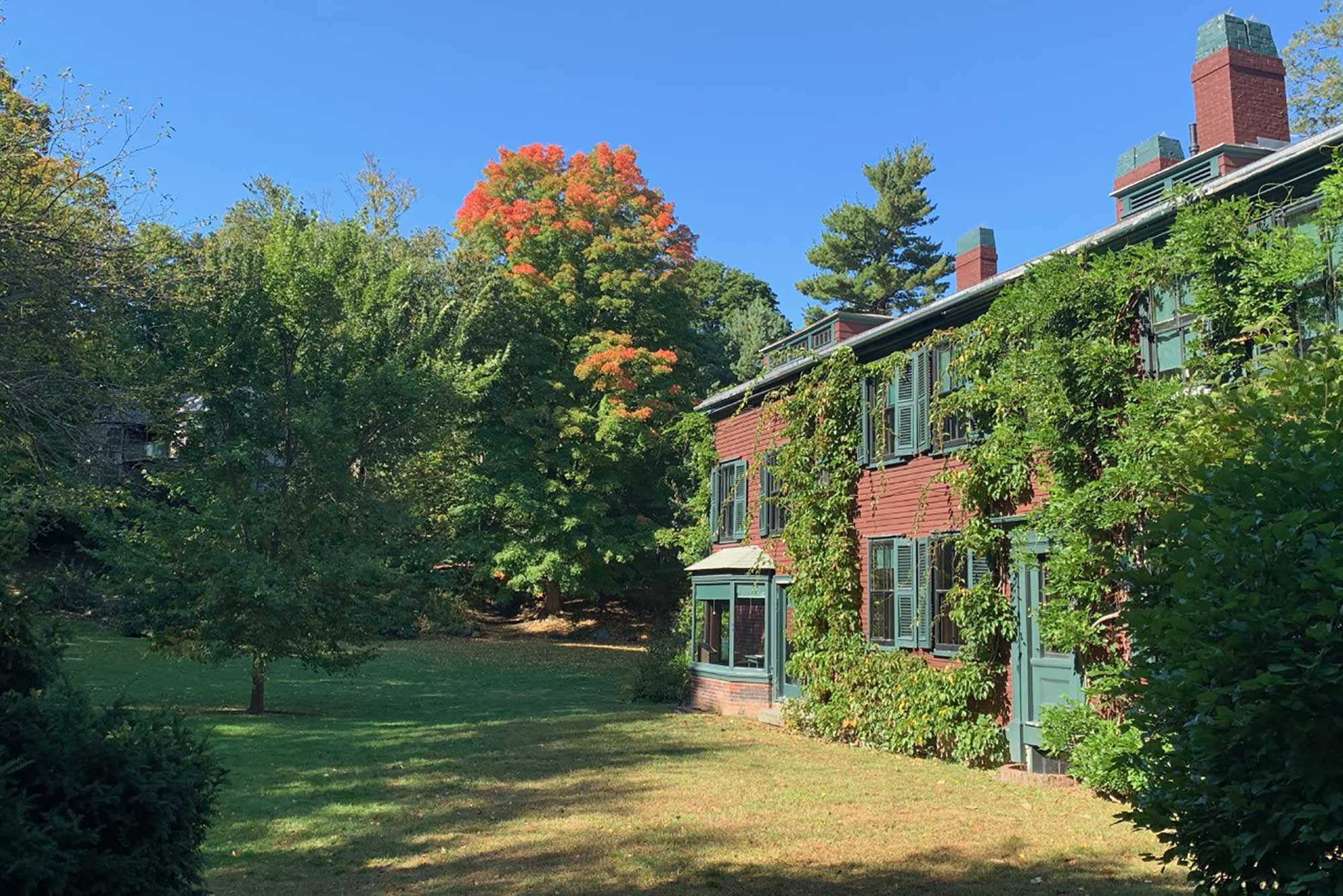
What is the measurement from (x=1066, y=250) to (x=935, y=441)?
11.7ft

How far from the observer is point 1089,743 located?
11523 millimetres

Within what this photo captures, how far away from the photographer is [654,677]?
22.6 m

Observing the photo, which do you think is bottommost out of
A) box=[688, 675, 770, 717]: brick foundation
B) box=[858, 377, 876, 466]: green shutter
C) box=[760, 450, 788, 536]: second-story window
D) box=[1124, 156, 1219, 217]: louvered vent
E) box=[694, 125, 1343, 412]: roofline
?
box=[688, 675, 770, 717]: brick foundation

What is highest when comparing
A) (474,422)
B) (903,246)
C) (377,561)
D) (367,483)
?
(903,246)

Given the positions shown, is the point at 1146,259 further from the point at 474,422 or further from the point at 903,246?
the point at 903,246

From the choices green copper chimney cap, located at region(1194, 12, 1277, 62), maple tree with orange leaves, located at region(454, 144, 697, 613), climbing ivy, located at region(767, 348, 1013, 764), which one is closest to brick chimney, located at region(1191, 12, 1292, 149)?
green copper chimney cap, located at region(1194, 12, 1277, 62)

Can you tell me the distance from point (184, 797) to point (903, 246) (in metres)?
53.4

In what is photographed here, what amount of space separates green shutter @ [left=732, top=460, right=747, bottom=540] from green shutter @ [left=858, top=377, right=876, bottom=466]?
15.9 feet

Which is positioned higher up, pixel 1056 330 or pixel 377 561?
pixel 1056 330

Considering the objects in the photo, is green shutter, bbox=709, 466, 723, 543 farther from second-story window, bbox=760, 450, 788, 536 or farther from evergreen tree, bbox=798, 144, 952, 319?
evergreen tree, bbox=798, 144, 952, 319

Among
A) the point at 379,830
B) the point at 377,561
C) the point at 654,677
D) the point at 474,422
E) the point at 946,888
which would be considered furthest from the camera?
the point at 474,422

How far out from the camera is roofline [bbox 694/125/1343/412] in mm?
10516

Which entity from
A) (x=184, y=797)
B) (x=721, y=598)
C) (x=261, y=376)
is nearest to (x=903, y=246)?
(x=721, y=598)

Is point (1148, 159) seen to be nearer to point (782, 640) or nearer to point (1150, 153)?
point (1150, 153)
